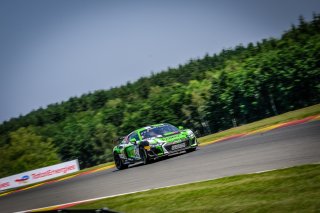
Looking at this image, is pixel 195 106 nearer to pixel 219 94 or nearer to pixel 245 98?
pixel 219 94

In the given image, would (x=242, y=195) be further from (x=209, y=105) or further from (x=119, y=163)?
(x=209, y=105)

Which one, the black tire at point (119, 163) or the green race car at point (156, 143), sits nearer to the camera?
the green race car at point (156, 143)

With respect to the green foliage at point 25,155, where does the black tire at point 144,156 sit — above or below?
below

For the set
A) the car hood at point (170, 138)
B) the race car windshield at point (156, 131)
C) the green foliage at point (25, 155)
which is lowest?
the car hood at point (170, 138)

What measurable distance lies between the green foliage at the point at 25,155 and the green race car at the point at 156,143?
206 ft

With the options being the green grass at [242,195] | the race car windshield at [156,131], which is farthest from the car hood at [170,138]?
the green grass at [242,195]

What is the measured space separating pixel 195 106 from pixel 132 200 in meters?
57.7

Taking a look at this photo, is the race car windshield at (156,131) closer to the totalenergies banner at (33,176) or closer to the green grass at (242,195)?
the green grass at (242,195)

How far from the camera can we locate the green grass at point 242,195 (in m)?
5.14

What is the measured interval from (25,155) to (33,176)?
5015 centimetres

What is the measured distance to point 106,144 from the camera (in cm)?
8612

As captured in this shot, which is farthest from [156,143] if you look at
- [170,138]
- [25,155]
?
[25,155]

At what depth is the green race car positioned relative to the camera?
1492 centimetres

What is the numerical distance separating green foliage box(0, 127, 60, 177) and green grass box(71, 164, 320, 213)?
7119 centimetres
